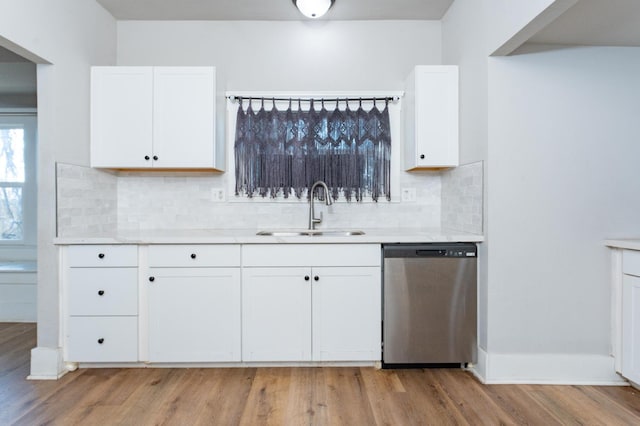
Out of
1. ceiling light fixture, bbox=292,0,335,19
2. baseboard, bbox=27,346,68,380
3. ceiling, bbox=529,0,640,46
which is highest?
ceiling light fixture, bbox=292,0,335,19

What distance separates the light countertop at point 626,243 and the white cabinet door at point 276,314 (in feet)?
5.87

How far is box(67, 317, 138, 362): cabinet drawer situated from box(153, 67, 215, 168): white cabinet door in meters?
1.09

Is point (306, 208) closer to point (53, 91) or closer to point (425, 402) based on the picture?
point (425, 402)

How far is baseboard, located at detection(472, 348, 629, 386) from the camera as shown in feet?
7.07

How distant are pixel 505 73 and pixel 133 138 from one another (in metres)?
2.47

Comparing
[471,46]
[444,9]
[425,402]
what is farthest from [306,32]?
[425,402]

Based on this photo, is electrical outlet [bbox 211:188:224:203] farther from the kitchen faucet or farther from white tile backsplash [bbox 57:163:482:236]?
the kitchen faucet

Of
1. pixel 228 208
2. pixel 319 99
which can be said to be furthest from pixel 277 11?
pixel 228 208

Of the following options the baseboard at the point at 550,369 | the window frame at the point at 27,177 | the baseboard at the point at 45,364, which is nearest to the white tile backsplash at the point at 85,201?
the baseboard at the point at 45,364

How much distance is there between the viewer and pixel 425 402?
194 cm

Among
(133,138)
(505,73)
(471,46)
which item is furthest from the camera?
(133,138)

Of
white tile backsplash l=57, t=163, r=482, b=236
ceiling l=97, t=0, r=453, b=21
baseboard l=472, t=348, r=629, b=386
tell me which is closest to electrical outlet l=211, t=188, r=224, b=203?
white tile backsplash l=57, t=163, r=482, b=236

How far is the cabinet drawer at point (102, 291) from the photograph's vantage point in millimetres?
2266

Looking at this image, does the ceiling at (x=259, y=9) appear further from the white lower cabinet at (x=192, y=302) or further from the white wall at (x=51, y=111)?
the white lower cabinet at (x=192, y=302)
